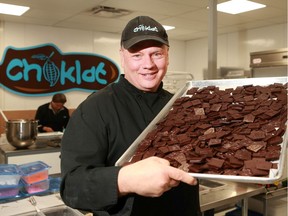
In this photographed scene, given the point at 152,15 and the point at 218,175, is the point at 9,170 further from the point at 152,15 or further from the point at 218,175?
the point at 152,15

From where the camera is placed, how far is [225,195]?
2.36 meters

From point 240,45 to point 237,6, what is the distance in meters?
1.94

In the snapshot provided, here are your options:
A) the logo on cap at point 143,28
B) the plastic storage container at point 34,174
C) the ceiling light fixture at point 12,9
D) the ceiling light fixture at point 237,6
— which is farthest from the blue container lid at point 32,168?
the ceiling light fixture at point 237,6

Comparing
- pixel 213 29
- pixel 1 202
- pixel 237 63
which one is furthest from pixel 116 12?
pixel 1 202

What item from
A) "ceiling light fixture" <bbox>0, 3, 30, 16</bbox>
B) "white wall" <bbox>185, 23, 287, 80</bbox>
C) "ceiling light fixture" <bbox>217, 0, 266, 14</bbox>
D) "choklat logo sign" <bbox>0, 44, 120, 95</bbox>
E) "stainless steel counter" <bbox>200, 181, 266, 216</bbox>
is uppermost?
"ceiling light fixture" <bbox>0, 3, 30, 16</bbox>

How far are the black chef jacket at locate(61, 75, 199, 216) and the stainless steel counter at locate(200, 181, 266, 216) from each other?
1.00m

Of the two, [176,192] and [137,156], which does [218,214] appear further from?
[137,156]

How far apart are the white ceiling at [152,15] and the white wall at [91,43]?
0.50 feet

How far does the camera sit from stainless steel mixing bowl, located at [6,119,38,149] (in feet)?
8.79

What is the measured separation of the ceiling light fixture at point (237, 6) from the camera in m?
3.80

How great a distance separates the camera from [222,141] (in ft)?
3.58

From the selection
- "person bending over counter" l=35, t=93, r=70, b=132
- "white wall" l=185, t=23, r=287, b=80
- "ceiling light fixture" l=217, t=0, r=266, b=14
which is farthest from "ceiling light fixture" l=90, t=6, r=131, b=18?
"white wall" l=185, t=23, r=287, b=80

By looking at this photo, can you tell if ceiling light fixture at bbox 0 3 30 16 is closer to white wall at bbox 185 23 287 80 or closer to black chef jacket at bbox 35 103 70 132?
black chef jacket at bbox 35 103 70 132

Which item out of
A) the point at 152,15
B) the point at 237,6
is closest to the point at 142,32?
the point at 237,6
